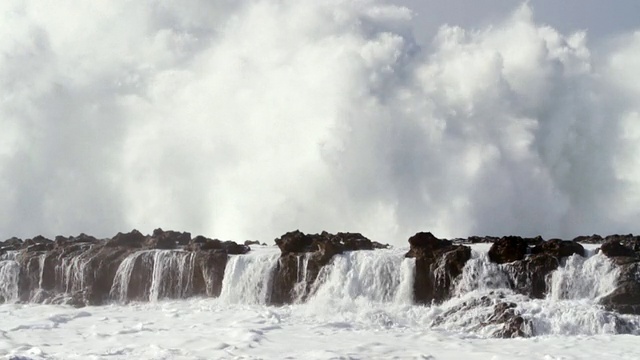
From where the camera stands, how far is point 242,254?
30.6m

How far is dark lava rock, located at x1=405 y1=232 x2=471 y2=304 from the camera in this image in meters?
25.9

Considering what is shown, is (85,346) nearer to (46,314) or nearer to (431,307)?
(46,314)

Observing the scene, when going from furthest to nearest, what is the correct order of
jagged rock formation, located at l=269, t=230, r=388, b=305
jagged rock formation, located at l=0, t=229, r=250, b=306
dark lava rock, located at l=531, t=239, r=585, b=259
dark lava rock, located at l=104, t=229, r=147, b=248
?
dark lava rock, located at l=104, t=229, r=147, b=248 < jagged rock formation, located at l=0, t=229, r=250, b=306 < jagged rock formation, located at l=269, t=230, r=388, b=305 < dark lava rock, located at l=531, t=239, r=585, b=259

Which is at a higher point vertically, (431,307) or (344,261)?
(344,261)

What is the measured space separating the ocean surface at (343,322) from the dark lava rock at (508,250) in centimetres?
40

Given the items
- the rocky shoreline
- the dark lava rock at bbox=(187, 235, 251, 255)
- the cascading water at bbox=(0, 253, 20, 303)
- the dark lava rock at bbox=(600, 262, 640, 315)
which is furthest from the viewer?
the cascading water at bbox=(0, 253, 20, 303)

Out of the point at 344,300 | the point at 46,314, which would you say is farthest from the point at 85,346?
the point at 344,300

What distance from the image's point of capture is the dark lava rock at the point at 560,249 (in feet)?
81.0

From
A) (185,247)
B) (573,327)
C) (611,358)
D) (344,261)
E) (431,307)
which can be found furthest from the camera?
(185,247)

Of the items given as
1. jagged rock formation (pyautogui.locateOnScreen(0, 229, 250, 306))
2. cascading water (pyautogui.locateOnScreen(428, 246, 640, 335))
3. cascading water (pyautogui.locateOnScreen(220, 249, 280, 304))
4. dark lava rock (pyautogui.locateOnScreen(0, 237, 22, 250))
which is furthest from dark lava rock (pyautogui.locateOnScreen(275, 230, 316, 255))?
dark lava rock (pyautogui.locateOnScreen(0, 237, 22, 250))

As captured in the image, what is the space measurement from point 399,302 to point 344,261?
2957 mm

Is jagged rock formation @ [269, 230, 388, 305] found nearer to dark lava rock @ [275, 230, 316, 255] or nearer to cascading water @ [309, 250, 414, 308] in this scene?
dark lava rock @ [275, 230, 316, 255]

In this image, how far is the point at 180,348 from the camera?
1673 centimetres

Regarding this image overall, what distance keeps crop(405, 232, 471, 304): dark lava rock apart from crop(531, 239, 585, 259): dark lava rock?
103 inches
